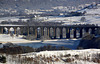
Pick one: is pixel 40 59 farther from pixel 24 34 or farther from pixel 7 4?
pixel 7 4

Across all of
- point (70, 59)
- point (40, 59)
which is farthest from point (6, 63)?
point (70, 59)

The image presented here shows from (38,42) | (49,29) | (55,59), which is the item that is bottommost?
(49,29)

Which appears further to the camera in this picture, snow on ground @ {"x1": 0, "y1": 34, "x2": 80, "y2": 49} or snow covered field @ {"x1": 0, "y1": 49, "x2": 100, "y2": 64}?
snow on ground @ {"x1": 0, "y1": 34, "x2": 80, "y2": 49}

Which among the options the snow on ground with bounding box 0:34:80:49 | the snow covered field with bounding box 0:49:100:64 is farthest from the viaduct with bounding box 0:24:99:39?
the snow covered field with bounding box 0:49:100:64

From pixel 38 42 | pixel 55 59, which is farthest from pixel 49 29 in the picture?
pixel 55 59

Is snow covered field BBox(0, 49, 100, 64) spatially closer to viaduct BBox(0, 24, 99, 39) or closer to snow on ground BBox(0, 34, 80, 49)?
snow on ground BBox(0, 34, 80, 49)

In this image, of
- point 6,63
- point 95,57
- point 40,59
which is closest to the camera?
point 6,63

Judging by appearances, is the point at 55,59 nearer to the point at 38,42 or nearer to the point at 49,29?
the point at 38,42

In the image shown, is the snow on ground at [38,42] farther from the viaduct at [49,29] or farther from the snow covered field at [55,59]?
the snow covered field at [55,59]

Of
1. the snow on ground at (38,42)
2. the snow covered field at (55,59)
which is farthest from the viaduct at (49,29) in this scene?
the snow covered field at (55,59)

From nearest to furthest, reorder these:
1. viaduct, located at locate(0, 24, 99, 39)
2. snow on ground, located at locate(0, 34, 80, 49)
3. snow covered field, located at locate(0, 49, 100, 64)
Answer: snow covered field, located at locate(0, 49, 100, 64), snow on ground, located at locate(0, 34, 80, 49), viaduct, located at locate(0, 24, 99, 39)

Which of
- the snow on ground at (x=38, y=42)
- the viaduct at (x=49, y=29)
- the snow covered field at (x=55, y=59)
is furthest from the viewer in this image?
the viaduct at (x=49, y=29)
